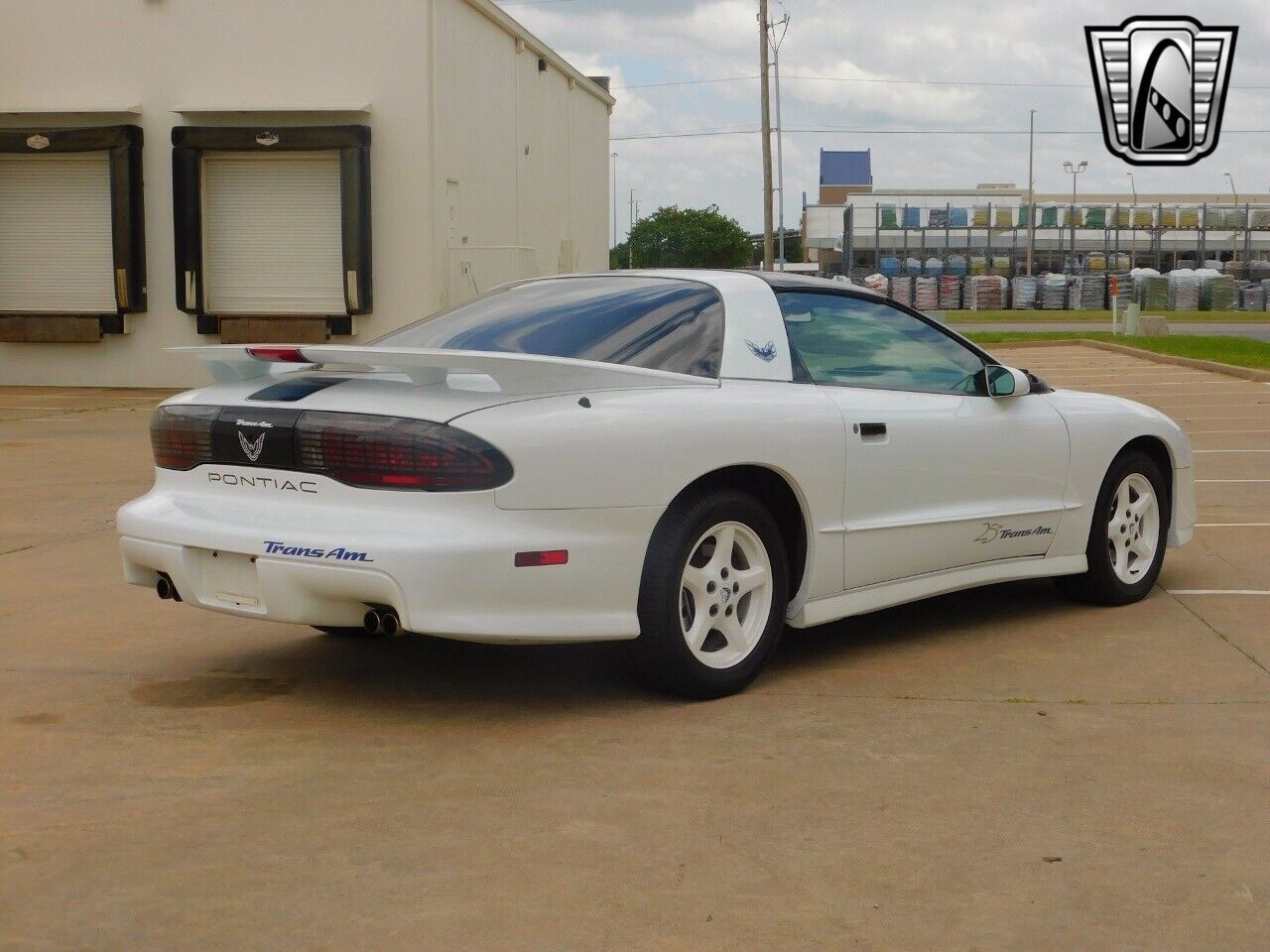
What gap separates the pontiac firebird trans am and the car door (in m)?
0.01

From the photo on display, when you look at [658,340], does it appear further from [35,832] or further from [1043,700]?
[35,832]

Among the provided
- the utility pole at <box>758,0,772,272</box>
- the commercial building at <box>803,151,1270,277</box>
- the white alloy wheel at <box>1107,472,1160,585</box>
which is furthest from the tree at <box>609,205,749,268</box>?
the white alloy wheel at <box>1107,472,1160,585</box>

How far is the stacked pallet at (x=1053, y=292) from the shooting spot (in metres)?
61.3

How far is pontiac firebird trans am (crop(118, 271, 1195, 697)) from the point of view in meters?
4.66

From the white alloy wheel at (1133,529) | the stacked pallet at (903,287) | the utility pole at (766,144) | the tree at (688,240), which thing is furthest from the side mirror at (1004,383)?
the tree at (688,240)

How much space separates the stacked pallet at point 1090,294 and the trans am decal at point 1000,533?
56760 mm

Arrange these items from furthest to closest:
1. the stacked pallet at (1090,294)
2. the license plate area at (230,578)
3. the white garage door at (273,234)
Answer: the stacked pallet at (1090,294)
the white garage door at (273,234)
the license plate area at (230,578)

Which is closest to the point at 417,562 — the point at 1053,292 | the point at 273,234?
the point at 273,234

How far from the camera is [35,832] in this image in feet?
12.8

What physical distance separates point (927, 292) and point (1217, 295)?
10323 millimetres

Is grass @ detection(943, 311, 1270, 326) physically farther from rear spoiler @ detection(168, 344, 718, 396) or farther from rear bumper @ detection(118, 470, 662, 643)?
rear bumper @ detection(118, 470, 662, 643)

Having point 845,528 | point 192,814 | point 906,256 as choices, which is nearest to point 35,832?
point 192,814

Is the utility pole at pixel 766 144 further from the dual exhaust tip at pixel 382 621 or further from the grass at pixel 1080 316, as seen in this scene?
the dual exhaust tip at pixel 382 621

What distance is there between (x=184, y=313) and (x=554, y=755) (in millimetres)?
19229
